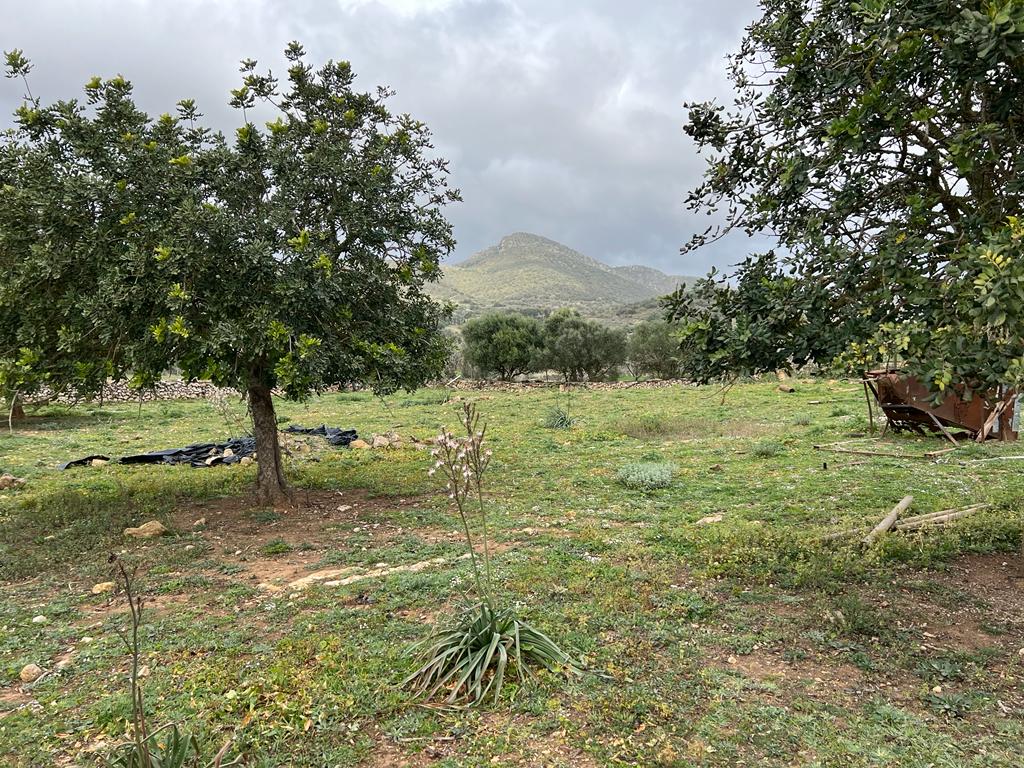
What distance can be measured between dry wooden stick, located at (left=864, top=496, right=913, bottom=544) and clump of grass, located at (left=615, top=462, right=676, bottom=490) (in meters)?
3.87

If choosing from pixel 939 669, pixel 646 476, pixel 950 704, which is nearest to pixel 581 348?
pixel 646 476

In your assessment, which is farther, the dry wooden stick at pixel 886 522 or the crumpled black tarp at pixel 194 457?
the crumpled black tarp at pixel 194 457

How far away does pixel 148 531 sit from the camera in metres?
9.00

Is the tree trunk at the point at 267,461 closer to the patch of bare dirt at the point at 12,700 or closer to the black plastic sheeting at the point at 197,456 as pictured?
the black plastic sheeting at the point at 197,456

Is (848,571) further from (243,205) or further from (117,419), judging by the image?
(117,419)

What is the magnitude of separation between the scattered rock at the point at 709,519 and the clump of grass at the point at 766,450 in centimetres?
505

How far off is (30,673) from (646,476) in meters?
9.06

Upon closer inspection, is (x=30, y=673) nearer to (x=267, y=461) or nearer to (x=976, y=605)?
(x=267, y=461)

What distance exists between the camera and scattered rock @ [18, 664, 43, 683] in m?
4.92

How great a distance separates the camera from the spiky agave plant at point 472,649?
446 centimetres

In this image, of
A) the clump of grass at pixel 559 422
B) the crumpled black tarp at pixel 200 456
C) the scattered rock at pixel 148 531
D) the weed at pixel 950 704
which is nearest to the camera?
the weed at pixel 950 704

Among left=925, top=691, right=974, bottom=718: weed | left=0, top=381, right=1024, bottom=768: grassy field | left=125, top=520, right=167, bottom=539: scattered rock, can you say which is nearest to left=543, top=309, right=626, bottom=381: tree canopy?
Answer: left=0, top=381, right=1024, bottom=768: grassy field

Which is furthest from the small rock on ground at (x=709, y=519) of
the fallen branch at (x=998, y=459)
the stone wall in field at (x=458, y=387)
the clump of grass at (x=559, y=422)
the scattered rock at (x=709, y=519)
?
the stone wall in field at (x=458, y=387)

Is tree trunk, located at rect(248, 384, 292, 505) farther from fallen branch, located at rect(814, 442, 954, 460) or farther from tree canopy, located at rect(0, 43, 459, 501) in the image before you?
fallen branch, located at rect(814, 442, 954, 460)
